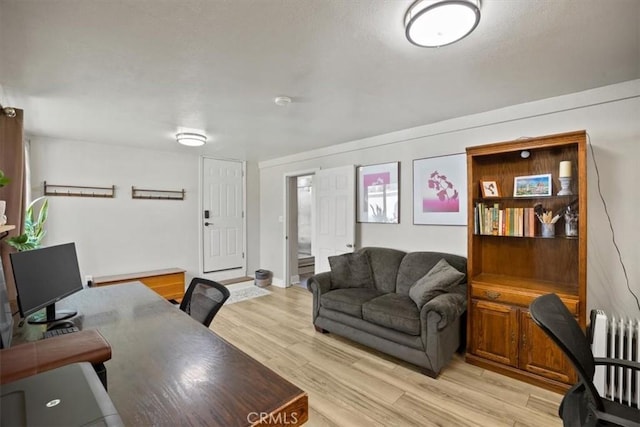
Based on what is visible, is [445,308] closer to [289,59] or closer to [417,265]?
[417,265]

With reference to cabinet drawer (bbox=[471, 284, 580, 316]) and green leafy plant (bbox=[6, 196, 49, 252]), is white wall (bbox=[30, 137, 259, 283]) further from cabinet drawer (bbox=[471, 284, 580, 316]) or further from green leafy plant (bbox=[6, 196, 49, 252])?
cabinet drawer (bbox=[471, 284, 580, 316])

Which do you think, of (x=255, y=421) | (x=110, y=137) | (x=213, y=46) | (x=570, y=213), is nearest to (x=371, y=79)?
(x=213, y=46)

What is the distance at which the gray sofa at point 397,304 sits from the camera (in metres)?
2.38

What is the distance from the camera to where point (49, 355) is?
0.77m

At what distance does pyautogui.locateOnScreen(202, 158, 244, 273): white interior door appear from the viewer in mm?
5164

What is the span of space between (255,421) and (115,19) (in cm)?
194

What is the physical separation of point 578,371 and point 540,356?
1333 mm

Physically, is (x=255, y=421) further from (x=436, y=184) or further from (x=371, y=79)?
(x=436, y=184)

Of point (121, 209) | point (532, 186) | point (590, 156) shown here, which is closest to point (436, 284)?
point (532, 186)

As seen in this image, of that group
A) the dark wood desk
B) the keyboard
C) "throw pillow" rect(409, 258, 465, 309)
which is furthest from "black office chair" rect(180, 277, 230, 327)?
"throw pillow" rect(409, 258, 465, 309)

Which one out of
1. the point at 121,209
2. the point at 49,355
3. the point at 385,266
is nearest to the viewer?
the point at 49,355

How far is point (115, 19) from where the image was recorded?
4.94ft

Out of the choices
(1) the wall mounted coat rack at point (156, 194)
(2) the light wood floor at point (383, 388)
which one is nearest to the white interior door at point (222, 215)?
(1) the wall mounted coat rack at point (156, 194)

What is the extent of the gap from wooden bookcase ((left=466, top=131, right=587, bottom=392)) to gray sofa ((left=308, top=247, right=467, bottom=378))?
0.73 ft
